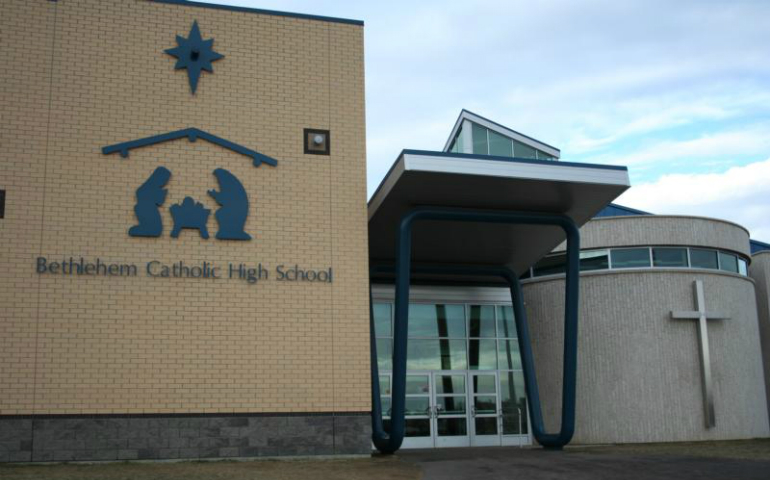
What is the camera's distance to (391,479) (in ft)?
45.6

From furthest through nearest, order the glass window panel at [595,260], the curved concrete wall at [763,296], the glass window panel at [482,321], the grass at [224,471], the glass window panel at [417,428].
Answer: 1. the curved concrete wall at [763,296]
2. the glass window panel at [482,321]
3. the glass window panel at [595,260]
4. the glass window panel at [417,428]
5. the grass at [224,471]

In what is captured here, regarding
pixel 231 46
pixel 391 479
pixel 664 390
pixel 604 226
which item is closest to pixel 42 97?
pixel 231 46

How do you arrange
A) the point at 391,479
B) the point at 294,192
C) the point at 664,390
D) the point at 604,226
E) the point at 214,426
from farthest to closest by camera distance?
the point at 604,226 → the point at 664,390 → the point at 294,192 → the point at 214,426 → the point at 391,479

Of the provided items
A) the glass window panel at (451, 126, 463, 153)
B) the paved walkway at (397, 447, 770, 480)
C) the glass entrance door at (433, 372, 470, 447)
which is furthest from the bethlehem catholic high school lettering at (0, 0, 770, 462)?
the glass window panel at (451, 126, 463, 153)

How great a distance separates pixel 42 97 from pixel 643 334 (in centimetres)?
1735

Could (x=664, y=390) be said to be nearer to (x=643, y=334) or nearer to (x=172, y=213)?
(x=643, y=334)

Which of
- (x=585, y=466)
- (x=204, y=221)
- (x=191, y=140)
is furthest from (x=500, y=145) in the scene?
(x=585, y=466)

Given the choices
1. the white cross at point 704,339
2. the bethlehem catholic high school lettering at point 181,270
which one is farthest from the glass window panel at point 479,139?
the bethlehem catholic high school lettering at point 181,270

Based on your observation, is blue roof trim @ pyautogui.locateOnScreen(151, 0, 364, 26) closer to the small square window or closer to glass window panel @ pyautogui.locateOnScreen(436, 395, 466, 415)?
the small square window

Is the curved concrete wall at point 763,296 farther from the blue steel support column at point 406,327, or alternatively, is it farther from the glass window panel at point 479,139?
the blue steel support column at point 406,327

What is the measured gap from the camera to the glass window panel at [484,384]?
25.0m

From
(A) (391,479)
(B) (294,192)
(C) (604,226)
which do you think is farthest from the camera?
(C) (604,226)

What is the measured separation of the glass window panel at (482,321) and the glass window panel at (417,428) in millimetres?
3153

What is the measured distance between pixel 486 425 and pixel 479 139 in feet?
45.2
